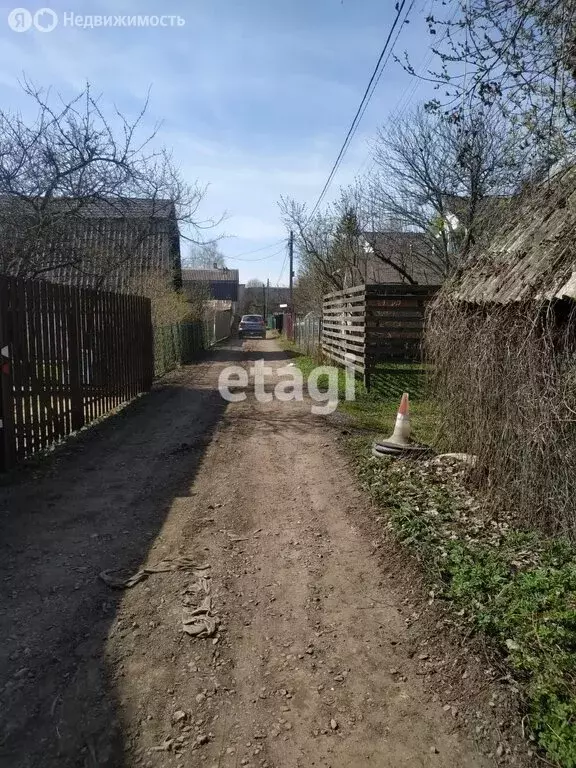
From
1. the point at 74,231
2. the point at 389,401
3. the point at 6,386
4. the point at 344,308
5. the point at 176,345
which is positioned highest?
the point at 74,231

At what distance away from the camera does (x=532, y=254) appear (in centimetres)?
459

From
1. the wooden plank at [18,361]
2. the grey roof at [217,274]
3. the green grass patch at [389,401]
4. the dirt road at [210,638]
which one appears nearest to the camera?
the dirt road at [210,638]

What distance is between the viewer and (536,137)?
559 cm

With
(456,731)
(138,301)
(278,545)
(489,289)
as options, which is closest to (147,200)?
(138,301)

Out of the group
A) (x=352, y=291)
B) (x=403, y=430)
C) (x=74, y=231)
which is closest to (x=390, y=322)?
(x=352, y=291)

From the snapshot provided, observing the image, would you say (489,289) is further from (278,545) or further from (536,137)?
(278,545)

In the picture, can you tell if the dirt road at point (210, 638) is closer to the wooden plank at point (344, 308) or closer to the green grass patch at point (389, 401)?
the green grass patch at point (389, 401)

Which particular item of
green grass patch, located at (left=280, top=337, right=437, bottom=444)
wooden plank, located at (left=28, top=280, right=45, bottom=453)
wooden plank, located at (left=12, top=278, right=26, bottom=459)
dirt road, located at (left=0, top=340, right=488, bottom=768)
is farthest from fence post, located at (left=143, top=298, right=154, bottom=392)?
dirt road, located at (left=0, top=340, right=488, bottom=768)

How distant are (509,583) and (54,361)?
5909mm

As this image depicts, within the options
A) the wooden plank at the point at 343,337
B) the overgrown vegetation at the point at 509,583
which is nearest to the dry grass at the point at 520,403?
the overgrown vegetation at the point at 509,583

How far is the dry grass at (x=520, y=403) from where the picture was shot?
371cm

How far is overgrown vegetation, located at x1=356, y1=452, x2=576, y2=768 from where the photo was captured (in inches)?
92.2

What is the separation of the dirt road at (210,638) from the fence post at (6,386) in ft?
1.28

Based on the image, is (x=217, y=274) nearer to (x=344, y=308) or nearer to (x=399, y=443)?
(x=344, y=308)
